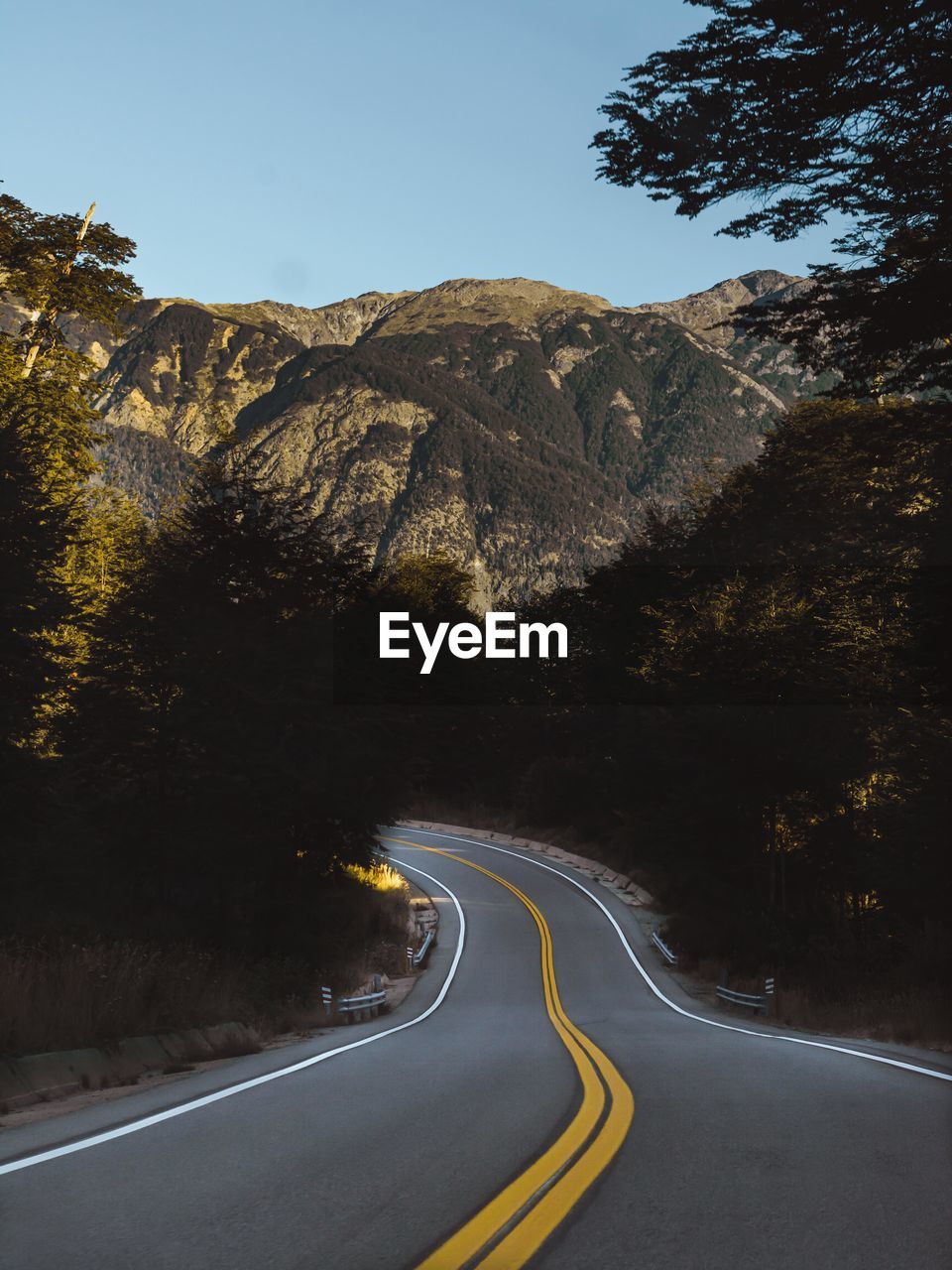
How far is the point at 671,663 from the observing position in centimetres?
4278

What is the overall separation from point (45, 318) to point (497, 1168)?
3592 centimetres

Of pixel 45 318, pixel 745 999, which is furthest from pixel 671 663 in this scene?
pixel 45 318

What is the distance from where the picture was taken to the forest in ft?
35.1

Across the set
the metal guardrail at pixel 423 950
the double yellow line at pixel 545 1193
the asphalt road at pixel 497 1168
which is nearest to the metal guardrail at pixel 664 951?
the metal guardrail at pixel 423 950

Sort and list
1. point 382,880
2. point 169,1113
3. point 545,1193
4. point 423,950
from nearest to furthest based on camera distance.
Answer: point 545,1193
point 169,1113
point 423,950
point 382,880

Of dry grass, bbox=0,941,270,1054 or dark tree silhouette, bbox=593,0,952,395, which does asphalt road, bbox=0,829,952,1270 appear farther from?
dark tree silhouette, bbox=593,0,952,395

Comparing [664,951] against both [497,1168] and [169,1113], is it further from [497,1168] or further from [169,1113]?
[497,1168]

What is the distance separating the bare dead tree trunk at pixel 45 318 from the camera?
34438 millimetres

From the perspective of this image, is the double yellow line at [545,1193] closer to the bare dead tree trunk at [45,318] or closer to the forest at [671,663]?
the forest at [671,663]

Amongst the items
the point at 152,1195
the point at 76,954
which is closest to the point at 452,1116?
the point at 152,1195

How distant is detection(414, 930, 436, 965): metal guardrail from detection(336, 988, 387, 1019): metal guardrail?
876 cm

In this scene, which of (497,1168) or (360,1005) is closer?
(497,1168)

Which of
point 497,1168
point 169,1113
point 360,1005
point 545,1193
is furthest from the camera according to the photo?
point 360,1005

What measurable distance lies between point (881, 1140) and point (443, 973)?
952 inches
